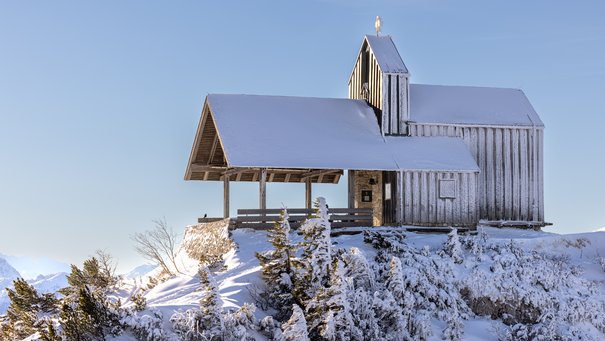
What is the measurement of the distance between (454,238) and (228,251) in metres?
8.90

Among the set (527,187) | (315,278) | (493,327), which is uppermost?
(527,187)

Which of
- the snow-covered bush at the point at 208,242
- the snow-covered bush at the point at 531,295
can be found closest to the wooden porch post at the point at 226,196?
the snow-covered bush at the point at 208,242

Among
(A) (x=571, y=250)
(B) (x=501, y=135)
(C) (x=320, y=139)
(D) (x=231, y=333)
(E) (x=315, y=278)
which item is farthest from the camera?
(B) (x=501, y=135)

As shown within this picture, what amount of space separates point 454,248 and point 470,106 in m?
12.8

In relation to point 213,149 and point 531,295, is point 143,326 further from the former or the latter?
point 213,149

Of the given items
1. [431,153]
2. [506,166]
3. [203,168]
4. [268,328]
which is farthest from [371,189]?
[268,328]

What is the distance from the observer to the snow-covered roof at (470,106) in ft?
145

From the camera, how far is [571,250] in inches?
1491

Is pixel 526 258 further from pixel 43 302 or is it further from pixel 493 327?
pixel 43 302

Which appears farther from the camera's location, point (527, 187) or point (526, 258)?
point (527, 187)

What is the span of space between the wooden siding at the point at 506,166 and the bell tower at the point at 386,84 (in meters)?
1.04

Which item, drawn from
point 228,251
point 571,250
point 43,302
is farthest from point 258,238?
point 571,250

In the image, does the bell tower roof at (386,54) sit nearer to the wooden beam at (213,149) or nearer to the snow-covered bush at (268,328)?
the wooden beam at (213,149)

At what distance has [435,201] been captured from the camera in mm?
40844
